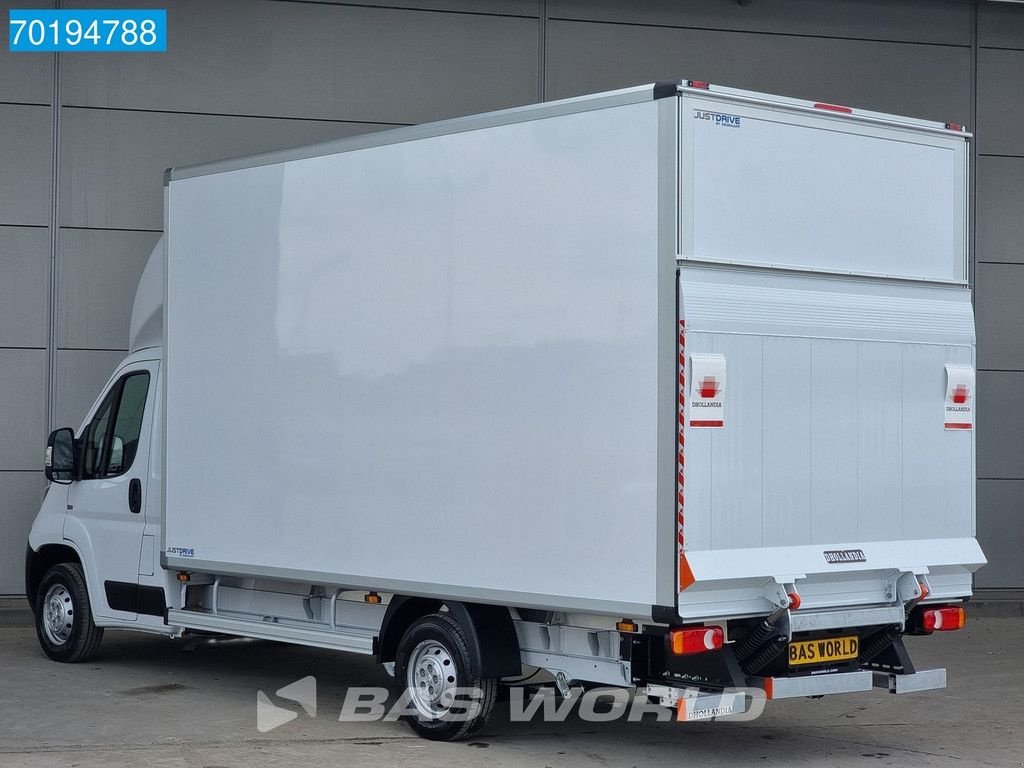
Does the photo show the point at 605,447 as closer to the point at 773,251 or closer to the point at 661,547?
the point at 661,547

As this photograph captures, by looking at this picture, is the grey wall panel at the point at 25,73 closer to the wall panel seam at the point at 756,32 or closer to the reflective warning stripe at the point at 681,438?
the wall panel seam at the point at 756,32

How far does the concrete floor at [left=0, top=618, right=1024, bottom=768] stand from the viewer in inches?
315

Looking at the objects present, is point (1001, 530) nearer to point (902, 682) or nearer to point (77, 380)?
point (902, 682)

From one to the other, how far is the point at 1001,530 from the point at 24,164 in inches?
430

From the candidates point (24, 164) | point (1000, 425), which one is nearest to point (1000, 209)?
point (1000, 425)

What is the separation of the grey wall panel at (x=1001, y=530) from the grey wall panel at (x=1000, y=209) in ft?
8.25

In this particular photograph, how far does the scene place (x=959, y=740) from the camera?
28.7 feet

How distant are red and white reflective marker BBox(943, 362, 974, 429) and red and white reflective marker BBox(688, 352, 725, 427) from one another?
1.72 m

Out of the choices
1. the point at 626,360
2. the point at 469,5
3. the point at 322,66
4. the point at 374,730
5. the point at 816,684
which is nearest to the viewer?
the point at 626,360

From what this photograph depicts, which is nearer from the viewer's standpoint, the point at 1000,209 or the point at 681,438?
the point at 681,438

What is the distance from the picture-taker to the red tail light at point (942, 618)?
816cm

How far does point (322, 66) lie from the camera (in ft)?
49.1

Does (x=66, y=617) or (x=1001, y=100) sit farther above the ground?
(x=1001, y=100)

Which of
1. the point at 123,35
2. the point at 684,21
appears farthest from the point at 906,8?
the point at 123,35
